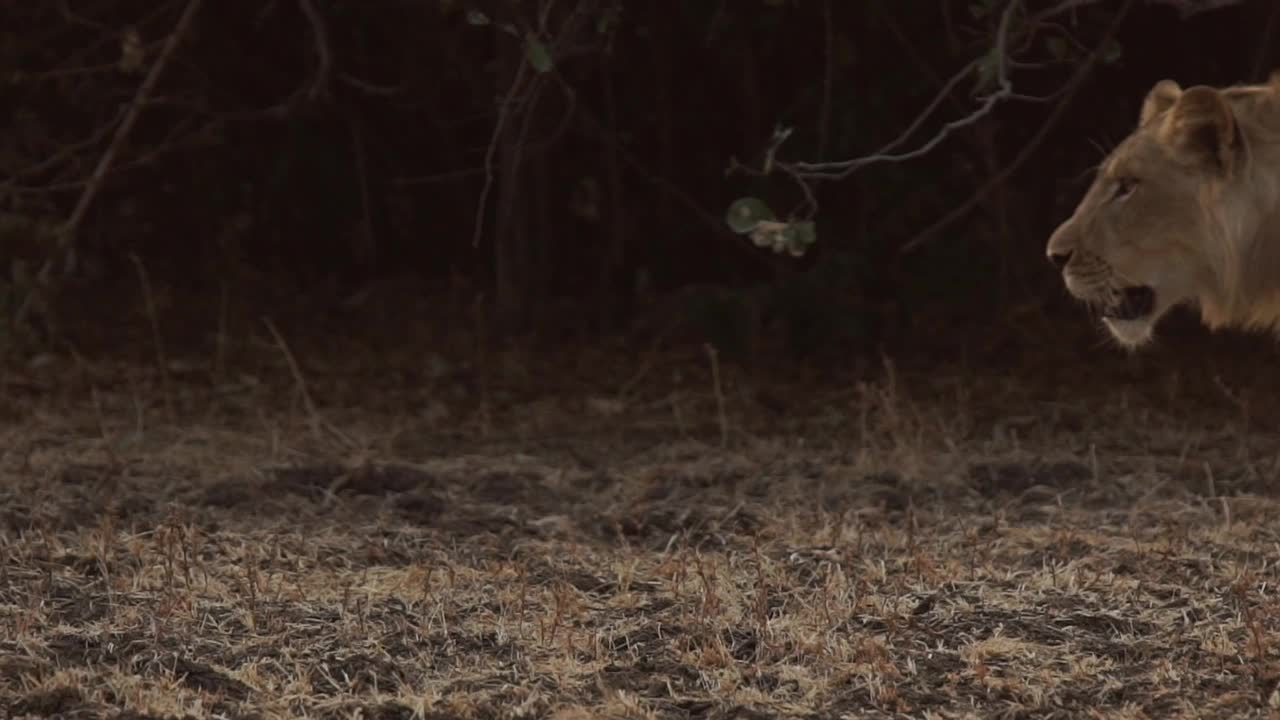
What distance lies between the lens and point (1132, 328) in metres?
5.31

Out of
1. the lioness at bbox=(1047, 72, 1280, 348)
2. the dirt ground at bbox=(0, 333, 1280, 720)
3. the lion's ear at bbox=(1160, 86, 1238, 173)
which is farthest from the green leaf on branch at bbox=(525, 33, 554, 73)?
the lion's ear at bbox=(1160, 86, 1238, 173)

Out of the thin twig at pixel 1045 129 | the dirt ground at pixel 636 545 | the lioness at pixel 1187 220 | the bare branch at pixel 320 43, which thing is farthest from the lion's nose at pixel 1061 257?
the bare branch at pixel 320 43

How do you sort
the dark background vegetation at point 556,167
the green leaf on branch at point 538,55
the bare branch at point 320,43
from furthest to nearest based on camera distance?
the dark background vegetation at point 556,167 < the bare branch at point 320,43 < the green leaf on branch at point 538,55

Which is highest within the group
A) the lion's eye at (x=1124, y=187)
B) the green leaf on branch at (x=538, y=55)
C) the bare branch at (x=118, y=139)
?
the green leaf on branch at (x=538, y=55)

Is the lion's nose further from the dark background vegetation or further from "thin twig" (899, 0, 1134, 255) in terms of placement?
the dark background vegetation

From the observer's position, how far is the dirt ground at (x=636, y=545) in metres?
4.42

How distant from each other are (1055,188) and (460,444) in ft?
12.2

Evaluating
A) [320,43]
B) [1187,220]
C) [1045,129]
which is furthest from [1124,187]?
[320,43]

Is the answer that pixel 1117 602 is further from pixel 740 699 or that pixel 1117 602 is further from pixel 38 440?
pixel 38 440

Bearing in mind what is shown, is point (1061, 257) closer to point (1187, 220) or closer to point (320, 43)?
point (1187, 220)

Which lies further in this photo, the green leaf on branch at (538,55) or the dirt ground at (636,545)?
the green leaf on branch at (538,55)

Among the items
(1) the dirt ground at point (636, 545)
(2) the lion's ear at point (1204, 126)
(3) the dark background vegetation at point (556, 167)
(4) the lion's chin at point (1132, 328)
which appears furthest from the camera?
(3) the dark background vegetation at point (556, 167)

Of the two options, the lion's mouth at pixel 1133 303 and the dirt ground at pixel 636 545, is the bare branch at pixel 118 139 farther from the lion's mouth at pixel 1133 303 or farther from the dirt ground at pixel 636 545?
the lion's mouth at pixel 1133 303

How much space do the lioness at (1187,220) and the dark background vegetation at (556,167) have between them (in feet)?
7.77
